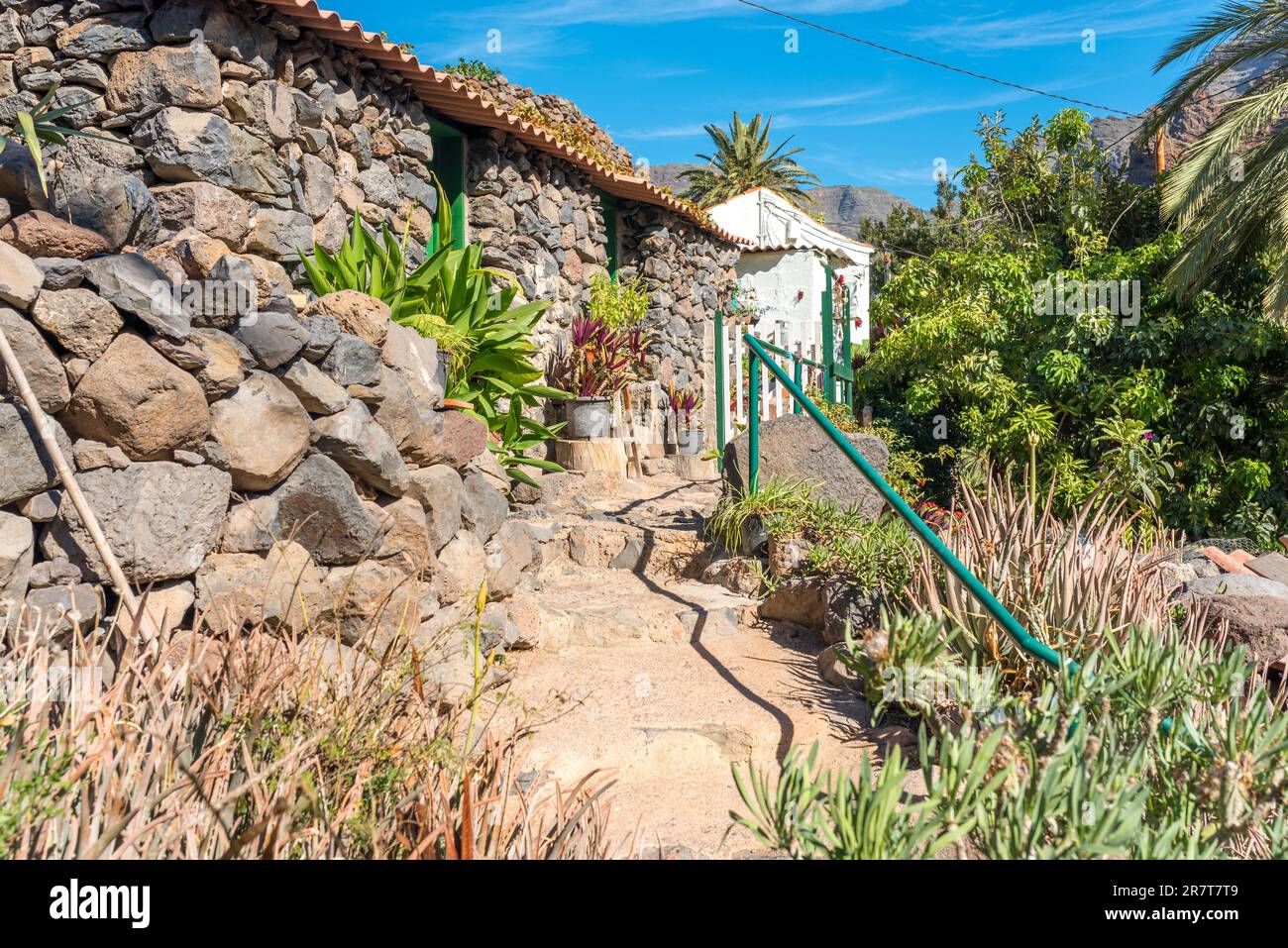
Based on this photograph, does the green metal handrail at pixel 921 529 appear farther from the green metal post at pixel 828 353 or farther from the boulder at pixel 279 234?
the boulder at pixel 279 234

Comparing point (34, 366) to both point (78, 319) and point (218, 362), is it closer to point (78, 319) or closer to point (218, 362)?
point (78, 319)

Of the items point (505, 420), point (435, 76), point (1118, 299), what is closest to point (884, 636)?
point (505, 420)

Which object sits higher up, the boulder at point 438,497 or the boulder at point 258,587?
the boulder at point 438,497

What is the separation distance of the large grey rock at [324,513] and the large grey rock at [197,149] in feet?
5.97

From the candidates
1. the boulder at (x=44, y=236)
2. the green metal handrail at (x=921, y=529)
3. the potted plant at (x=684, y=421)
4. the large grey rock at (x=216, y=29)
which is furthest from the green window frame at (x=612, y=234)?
the boulder at (x=44, y=236)

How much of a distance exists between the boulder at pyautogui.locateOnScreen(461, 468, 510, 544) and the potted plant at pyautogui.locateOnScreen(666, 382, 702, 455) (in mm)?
4171

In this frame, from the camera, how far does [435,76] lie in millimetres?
5793

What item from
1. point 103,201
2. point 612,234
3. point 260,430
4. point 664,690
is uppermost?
point 612,234

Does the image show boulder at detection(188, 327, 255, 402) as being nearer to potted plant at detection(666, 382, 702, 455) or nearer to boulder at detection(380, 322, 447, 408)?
boulder at detection(380, 322, 447, 408)

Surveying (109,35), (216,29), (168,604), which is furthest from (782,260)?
(168,604)

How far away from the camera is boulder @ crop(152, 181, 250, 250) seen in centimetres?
425

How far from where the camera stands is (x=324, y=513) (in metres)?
3.47

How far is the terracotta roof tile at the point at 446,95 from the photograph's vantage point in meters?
4.80

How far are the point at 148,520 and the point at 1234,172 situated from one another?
8.53 metres
